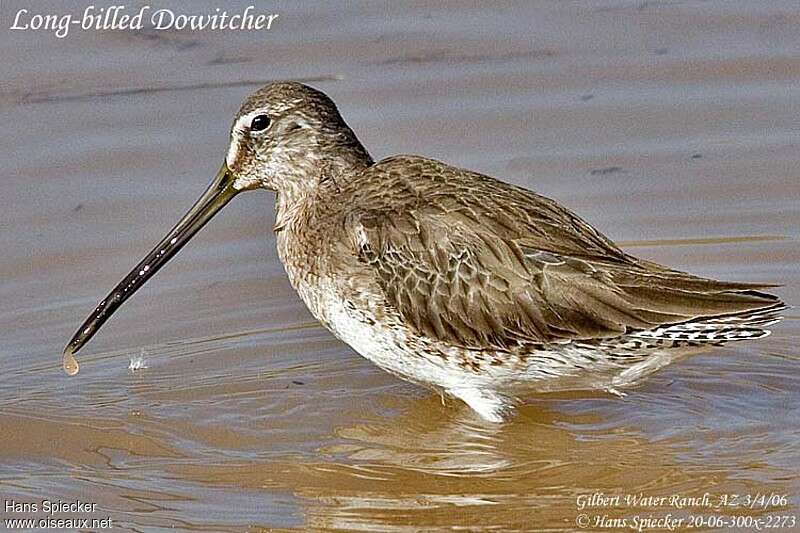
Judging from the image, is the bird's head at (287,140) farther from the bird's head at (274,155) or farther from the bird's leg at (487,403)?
the bird's leg at (487,403)

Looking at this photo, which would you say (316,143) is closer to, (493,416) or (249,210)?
(493,416)

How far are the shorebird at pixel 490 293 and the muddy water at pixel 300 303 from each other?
35 centimetres

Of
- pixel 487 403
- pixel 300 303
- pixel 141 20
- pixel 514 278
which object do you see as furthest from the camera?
pixel 141 20

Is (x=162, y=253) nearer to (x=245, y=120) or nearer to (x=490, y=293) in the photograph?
(x=245, y=120)

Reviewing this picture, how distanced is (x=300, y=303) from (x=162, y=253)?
97 cm

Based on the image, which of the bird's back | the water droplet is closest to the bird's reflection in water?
the bird's back

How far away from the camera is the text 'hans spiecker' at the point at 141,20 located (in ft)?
30.0

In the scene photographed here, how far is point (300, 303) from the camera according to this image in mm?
7418

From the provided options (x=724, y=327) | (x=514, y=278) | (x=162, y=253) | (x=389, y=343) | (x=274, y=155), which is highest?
(x=724, y=327)

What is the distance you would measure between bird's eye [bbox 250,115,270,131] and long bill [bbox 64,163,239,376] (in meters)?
0.20

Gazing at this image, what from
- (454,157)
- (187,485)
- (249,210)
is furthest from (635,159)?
(187,485)

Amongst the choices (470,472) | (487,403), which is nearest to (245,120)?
(487,403)

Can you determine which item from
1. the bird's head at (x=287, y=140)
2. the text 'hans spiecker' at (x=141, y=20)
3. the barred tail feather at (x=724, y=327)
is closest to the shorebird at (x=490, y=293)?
the barred tail feather at (x=724, y=327)

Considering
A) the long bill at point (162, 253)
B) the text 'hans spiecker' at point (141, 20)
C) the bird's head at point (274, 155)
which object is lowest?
the text 'hans spiecker' at point (141, 20)
